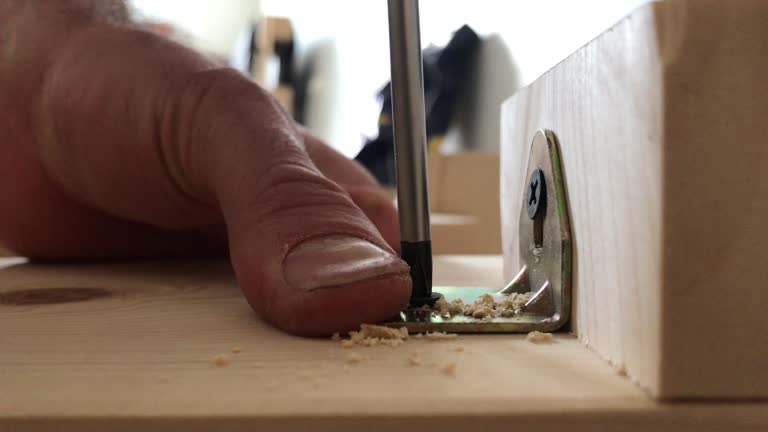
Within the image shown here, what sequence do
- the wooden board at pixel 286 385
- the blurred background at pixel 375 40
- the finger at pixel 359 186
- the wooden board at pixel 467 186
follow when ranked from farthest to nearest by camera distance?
the wooden board at pixel 467 186 < the blurred background at pixel 375 40 < the finger at pixel 359 186 < the wooden board at pixel 286 385

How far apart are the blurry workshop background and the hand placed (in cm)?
10

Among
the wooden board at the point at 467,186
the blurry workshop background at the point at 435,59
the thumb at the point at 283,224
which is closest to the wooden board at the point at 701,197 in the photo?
the thumb at the point at 283,224

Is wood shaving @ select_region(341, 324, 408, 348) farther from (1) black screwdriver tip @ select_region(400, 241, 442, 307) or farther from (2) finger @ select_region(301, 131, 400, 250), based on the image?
(2) finger @ select_region(301, 131, 400, 250)

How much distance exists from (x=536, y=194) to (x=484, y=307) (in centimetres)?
7

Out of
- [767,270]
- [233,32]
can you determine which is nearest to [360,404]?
[767,270]

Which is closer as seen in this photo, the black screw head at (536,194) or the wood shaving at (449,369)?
the wood shaving at (449,369)

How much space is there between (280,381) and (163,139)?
0.26 meters

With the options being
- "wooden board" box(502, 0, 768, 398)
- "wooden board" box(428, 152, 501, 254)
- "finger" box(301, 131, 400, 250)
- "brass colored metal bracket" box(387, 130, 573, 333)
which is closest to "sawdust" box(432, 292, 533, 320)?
"brass colored metal bracket" box(387, 130, 573, 333)

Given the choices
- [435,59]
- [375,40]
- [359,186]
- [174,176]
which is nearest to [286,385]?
[174,176]

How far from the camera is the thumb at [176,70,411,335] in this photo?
30 cm

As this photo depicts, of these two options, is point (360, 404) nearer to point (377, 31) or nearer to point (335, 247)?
point (335, 247)

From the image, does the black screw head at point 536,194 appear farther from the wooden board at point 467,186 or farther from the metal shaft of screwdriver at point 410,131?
the wooden board at point 467,186

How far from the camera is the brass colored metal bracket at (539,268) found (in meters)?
0.32

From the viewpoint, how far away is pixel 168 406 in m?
0.22
